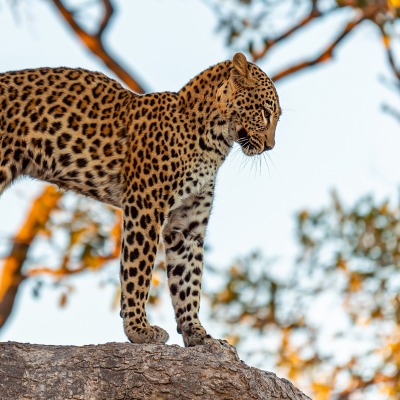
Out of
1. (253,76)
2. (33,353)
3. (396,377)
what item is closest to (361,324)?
(396,377)

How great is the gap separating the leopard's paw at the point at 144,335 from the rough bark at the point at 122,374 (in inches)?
21.7

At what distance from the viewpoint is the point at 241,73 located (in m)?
12.0

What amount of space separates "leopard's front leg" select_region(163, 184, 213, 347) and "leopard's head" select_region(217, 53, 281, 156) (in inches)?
23.3

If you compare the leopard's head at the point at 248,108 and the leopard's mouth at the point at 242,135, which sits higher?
the leopard's head at the point at 248,108

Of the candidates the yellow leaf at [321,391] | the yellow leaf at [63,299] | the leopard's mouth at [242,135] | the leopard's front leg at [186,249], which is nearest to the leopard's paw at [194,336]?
the leopard's front leg at [186,249]

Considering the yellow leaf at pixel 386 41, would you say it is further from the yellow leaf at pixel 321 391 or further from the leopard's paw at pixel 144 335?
the leopard's paw at pixel 144 335

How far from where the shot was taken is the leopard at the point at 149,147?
1148cm

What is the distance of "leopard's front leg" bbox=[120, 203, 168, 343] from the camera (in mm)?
11219

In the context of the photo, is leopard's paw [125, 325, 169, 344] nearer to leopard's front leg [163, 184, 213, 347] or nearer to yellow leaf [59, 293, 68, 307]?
leopard's front leg [163, 184, 213, 347]

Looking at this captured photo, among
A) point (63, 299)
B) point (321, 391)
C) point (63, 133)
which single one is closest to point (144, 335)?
point (63, 133)

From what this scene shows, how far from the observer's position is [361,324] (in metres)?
25.5

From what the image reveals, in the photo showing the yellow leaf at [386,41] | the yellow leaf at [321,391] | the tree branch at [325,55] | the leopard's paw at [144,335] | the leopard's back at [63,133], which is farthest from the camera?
the yellow leaf at [321,391]

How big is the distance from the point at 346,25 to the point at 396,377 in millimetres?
6776

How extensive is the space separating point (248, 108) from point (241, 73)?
0.41 metres
